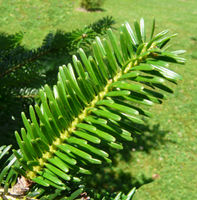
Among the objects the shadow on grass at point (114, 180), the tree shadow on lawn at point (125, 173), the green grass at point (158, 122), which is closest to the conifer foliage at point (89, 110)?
the green grass at point (158, 122)

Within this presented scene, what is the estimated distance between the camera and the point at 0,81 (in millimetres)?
1321

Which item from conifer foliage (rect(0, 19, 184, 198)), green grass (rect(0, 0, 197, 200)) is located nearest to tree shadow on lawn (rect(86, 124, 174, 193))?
green grass (rect(0, 0, 197, 200))

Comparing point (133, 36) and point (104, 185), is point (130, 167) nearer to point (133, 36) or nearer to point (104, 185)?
point (104, 185)

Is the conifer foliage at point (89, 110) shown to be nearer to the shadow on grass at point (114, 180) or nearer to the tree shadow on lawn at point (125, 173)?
the tree shadow on lawn at point (125, 173)

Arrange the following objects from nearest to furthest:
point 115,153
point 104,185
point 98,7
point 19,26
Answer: point 104,185
point 115,153
point 19,26
point 98,7

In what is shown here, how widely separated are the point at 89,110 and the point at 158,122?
20.8ft

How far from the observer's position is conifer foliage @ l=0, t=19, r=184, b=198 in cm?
60

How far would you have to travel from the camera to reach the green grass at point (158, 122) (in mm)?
4824

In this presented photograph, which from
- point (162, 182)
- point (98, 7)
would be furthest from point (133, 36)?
point (98, 7)

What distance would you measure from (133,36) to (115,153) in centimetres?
497

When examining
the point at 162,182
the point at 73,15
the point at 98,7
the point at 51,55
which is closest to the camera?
the point at 51,55

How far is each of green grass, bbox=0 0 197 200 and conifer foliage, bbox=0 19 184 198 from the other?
866 mm

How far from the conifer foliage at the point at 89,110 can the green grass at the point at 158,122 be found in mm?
866

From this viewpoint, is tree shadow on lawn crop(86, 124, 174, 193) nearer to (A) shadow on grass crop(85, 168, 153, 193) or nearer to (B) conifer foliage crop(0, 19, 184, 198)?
(A) shadow on grass crop(85, 168, 153, 193)
